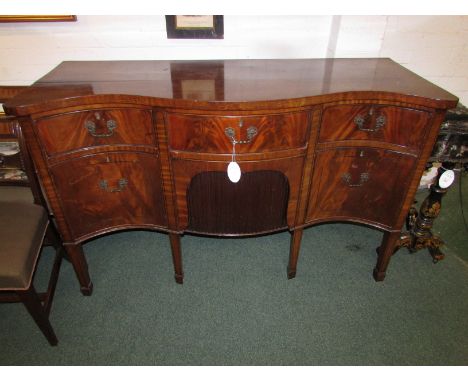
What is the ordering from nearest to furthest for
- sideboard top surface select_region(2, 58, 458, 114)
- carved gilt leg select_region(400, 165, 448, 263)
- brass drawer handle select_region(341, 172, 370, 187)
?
sideboard top surface select_region(2, 58, 458, 114) < brass drawer handle select_region(341, 172, 370, 187) < carved gilt leg select_region(400, 165, 448, 263)

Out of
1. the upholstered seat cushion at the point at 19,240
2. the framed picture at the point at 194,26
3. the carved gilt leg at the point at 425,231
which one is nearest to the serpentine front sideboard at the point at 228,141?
the upholstered seat cushion at the point at 19,240

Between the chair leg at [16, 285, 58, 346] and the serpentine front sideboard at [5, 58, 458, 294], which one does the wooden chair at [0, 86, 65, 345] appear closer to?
the chair leg at [16, 285, 58, 346]

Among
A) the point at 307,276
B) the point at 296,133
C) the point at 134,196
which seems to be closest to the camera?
the point at 296,133

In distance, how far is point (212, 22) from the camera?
1.72 meters

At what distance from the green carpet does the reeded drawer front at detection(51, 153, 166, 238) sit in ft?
1.57

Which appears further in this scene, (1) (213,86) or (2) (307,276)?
(2) (307,276)

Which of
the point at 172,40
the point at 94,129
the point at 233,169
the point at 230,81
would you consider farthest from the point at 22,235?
the point at 172,40

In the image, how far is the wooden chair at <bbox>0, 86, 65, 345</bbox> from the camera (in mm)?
1229

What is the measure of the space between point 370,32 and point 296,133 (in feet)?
3.11

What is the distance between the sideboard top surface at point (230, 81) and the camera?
118cm

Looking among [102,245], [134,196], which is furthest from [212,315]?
[102,245]

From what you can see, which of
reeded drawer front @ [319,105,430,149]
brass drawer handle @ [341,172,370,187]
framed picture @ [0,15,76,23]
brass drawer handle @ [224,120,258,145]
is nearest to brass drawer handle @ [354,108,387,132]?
reeded drawer front @ [319,105,430,149]

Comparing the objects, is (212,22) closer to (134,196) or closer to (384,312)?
(134,196)

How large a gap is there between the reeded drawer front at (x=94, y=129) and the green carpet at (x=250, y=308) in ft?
3.00
